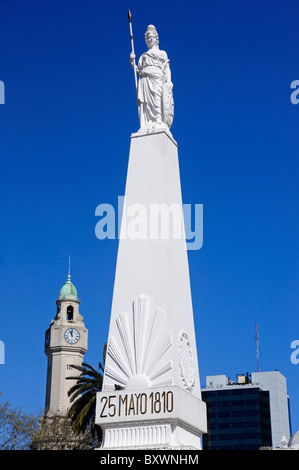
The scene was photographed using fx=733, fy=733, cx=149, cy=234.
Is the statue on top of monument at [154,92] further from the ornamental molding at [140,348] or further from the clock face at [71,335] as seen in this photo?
the clock face at [71,335]

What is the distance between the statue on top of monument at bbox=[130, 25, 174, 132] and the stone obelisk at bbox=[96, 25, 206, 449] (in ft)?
0.11

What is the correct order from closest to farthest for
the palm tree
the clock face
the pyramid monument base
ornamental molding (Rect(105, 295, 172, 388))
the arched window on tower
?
1. the pyramid monument base
2. ornamental molding (Rect(105, 295, 172, 388))
3. the palm tree
4. the clock face
5. the arched window on tower

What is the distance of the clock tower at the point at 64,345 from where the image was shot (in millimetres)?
108688

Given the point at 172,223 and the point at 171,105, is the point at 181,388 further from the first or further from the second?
the point at 171,105

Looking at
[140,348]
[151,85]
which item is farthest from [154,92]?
[140,348]

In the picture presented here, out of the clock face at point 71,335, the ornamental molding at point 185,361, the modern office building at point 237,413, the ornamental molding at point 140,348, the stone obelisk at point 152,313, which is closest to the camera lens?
the stone obelisk at point 152,313

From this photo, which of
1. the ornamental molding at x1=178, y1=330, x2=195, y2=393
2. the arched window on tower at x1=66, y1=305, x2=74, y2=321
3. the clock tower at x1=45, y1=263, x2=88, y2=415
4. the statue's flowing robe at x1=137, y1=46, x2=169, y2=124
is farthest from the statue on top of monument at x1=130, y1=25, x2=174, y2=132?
the arched window on tower at x1=66, y1=305, x2=74, y2=321

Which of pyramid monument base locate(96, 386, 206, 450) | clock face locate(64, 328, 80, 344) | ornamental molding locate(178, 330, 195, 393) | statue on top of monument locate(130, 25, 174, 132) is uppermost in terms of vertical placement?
clock face locate(64, 328, 80, 344)

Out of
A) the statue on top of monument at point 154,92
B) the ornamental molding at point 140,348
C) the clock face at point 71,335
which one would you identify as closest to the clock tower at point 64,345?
the clock face at point 71,335

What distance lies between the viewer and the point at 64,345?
11119cm

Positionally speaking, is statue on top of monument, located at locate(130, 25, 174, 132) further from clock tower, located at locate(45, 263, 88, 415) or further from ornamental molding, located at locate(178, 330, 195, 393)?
clock tower, located at locate(45, 263, 88, 415)

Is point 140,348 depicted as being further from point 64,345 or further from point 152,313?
point 64,345

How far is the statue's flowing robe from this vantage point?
23.3 meters
